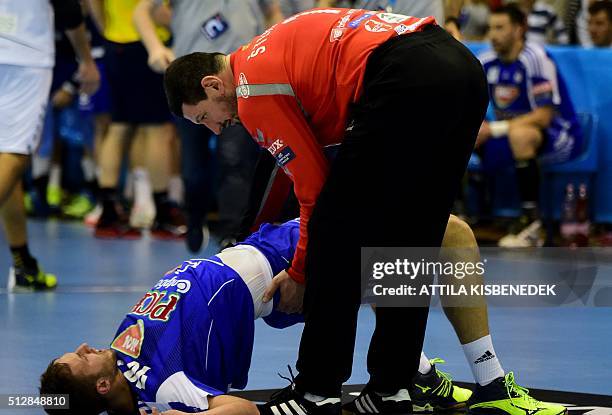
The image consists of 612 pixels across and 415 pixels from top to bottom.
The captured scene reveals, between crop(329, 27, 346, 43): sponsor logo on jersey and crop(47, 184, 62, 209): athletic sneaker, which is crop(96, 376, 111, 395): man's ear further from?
crop(47, 184, 62, 209): athletic sneaker

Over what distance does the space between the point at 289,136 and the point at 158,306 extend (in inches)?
29.0

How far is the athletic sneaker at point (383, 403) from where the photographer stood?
4.32 m

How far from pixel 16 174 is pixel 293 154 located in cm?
285

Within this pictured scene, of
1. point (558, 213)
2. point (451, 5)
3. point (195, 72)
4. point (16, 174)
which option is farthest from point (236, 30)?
point (195, 72)

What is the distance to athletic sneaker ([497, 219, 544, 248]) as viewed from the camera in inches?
335

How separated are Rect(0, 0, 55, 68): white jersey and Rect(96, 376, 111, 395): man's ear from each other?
3017mm

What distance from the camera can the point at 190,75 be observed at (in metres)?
4.17

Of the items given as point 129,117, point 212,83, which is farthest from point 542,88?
point 212,83

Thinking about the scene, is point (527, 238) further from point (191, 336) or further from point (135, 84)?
point (191, 336)

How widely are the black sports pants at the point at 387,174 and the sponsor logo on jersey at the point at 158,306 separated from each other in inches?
17.7

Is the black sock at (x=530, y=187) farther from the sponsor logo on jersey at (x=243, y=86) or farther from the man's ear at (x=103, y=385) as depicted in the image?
the man's ear at (x=103, y=385)

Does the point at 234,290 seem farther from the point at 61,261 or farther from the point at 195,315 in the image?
the point at 61,261

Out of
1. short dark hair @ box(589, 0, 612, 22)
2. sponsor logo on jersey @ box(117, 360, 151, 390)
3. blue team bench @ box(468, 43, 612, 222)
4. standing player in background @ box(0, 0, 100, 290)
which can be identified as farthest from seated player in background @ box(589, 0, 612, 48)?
sponsor logo on jersey @ box(117, 360, 151, 390)

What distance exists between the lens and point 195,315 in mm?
4246
